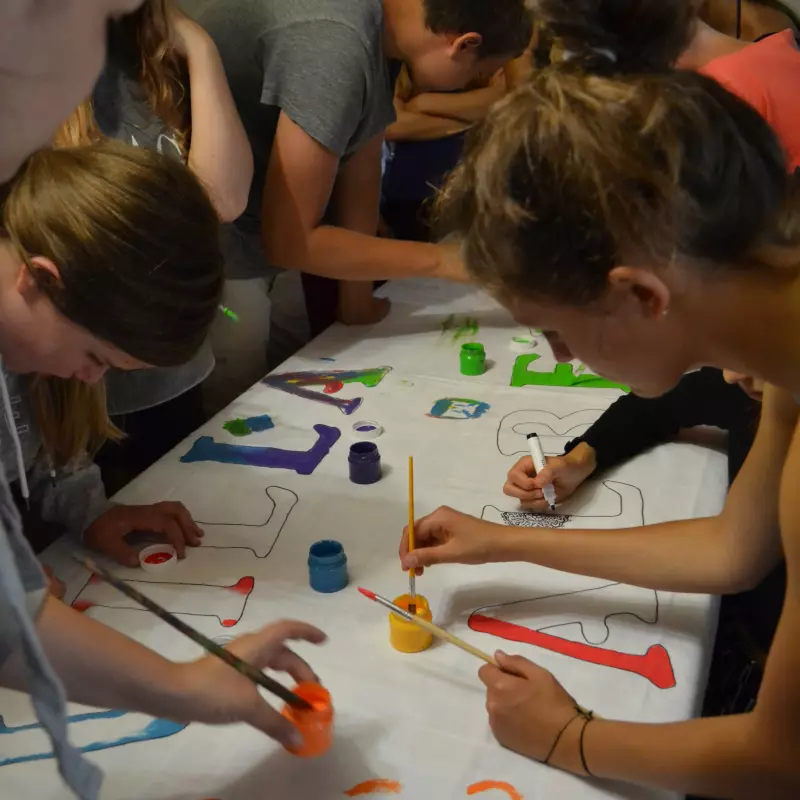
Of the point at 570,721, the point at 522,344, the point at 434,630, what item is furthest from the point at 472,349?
the point at 570,721

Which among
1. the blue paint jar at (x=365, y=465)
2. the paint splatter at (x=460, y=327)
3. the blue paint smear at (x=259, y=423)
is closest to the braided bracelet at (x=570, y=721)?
the blue paint jar at (x=365, y=465)

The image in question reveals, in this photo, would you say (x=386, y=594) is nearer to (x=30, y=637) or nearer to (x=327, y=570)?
(x=327, y=570)

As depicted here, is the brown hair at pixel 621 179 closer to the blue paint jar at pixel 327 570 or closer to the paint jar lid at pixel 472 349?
the blue paint jar at pixel 327 570

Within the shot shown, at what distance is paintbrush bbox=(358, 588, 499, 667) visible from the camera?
81 centimetres

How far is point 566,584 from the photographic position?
0.94 m

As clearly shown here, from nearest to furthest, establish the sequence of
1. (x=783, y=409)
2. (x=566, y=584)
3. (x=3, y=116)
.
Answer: (x=3, y=116) → (x=783, y=409) → (x=566, y=584)

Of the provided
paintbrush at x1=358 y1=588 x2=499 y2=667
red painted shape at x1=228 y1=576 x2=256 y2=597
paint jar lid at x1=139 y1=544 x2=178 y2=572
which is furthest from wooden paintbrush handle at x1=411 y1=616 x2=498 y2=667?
paint jar lid at x1=139 y1=544 x2=178 y2=572

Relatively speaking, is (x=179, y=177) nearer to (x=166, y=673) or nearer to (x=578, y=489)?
(x=166, y=673)

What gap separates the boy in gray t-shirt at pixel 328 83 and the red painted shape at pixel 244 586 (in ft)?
1.93

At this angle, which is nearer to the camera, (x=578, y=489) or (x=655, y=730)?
(x=655, y=730)

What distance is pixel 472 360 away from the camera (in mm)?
1437

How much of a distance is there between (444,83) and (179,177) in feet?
2.67

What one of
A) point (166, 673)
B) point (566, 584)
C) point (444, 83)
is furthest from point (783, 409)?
point (444, 83)

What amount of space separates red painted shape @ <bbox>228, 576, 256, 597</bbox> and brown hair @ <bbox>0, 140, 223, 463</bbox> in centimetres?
27
